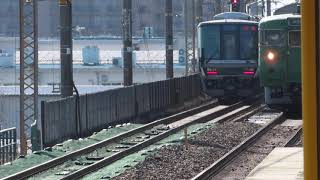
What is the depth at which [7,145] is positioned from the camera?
17750mm

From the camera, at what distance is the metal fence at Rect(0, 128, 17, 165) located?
17250 mm

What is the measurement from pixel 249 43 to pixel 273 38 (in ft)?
23.2

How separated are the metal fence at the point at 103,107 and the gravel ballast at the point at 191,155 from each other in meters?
3.63

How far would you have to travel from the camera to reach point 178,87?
31.9 m

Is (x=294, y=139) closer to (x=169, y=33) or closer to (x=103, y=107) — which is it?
(x=103, y=107)

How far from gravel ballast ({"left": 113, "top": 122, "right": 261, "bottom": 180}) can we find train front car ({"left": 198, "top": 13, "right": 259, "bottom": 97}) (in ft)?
28.0

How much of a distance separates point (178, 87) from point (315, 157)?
2933 cm

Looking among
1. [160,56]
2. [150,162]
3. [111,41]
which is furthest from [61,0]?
[111,41]

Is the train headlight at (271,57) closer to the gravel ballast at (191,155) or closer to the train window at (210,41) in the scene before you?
the gravel ballast at (191,155)

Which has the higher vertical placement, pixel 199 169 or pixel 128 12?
pixel 128 12

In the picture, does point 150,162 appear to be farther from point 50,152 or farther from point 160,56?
point 160,56

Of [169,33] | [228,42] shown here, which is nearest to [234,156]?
[228,42]

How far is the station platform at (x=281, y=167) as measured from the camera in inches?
410

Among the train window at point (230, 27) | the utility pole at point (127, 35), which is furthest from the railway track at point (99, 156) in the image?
the train window at point (230, 27)
